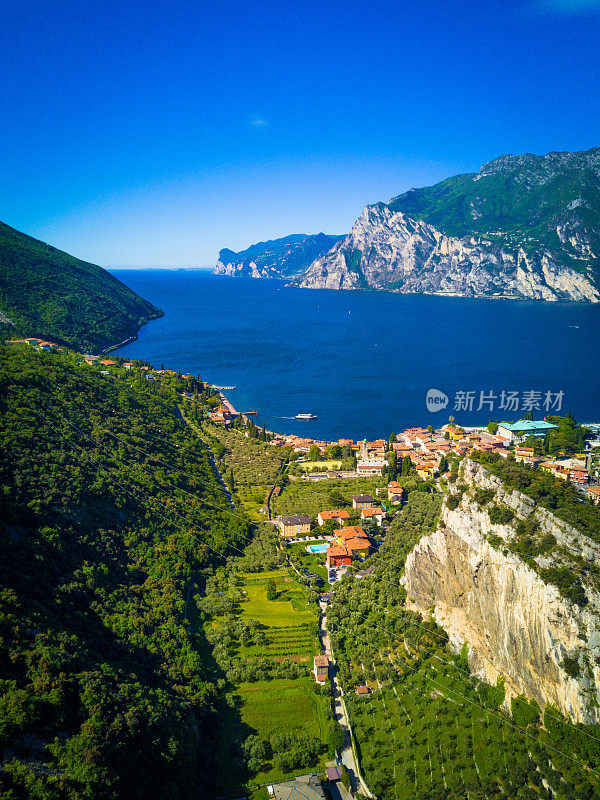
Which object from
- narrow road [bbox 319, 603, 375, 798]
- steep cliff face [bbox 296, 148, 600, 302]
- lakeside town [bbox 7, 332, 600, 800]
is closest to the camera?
narrow road [bbox 319, 603, 375, 798]

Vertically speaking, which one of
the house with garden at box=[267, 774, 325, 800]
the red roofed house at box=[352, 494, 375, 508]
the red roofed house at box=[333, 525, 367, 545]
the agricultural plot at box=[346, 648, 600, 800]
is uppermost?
the red roofed house at box=[352, 494, 375, 508]

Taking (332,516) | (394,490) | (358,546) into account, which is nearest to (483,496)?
(358,546)

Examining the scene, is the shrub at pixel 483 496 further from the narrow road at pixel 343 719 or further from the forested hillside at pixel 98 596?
the forested hillside at pixel 98 596

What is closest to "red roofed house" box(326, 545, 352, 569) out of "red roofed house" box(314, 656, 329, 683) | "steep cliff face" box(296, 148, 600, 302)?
"red roofed house" box(314, 656, 329, 683)

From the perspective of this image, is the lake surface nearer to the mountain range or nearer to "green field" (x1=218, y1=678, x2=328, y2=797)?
the mountain range

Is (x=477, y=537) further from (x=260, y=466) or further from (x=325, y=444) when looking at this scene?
(x=325, y=444)
